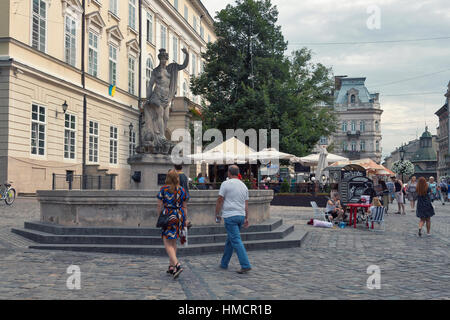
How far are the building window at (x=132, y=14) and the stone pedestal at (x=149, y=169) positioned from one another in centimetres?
2379

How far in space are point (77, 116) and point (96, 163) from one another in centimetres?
350

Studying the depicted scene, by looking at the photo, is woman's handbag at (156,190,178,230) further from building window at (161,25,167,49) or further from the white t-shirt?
building window at (161,25,167,49)

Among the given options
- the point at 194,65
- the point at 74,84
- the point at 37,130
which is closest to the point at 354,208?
the point at 37,130

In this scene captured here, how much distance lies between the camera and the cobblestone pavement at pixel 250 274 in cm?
586

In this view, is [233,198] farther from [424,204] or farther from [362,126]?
[362,126]

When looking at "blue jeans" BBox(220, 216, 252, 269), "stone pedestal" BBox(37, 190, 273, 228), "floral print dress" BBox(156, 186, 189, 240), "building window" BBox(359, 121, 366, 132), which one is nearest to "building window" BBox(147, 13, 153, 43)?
"stone pedestal" BBox(37, 190, 273, 228)

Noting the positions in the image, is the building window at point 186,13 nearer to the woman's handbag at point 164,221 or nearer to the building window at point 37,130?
the building window at point 37,130

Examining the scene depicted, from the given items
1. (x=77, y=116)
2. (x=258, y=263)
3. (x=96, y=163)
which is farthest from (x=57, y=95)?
(x=258, y=263)

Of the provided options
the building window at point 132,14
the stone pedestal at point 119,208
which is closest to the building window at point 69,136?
the building window at point 132,14

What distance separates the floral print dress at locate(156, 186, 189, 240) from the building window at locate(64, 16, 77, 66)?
2110 centimetres

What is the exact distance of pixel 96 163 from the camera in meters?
28.9

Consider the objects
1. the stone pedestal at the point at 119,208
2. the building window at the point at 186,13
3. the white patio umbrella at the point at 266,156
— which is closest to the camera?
the stone pedestal at the point at 119,208

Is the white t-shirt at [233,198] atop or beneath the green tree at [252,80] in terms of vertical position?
beneath

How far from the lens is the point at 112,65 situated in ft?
105
